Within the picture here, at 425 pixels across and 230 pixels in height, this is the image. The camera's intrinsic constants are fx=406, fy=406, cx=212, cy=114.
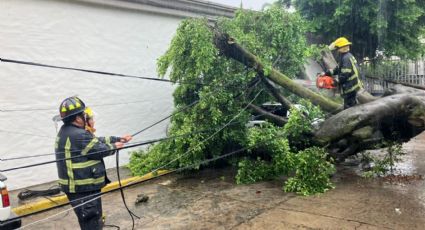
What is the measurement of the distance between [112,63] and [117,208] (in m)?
3.75

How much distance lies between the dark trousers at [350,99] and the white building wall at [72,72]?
4.53 m

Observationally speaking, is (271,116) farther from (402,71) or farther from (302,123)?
(402,71)

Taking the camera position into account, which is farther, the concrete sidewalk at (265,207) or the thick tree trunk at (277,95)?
the thick tree trunk at (277,95)

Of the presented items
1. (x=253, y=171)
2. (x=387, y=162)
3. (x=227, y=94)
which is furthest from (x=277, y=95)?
(x=387, y=162)

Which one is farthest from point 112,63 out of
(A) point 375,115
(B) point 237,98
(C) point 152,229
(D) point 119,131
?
(A) point 375,115

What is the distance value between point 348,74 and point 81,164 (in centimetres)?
480

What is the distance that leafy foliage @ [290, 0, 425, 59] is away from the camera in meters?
13.8

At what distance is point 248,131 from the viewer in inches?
312

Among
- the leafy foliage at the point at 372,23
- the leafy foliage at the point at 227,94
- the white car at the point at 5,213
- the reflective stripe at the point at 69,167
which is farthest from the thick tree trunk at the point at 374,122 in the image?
the leafy foliage at the point at 372,23

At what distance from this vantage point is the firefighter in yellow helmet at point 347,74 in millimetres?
7051

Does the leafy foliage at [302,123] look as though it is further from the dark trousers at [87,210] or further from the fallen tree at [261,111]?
the dark trousers at [87,210]

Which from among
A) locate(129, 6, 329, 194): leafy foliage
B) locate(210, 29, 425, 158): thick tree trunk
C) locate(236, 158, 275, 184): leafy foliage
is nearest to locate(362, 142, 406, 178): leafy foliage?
locate(210, 29, 425, 158): thick tree trunk

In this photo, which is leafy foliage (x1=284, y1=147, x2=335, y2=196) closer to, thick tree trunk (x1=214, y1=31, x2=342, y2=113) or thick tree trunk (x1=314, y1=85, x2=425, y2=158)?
thick tree trunk (x1=314, y1=85, x2=425, y2=158)

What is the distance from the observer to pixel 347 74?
7.04 metres
